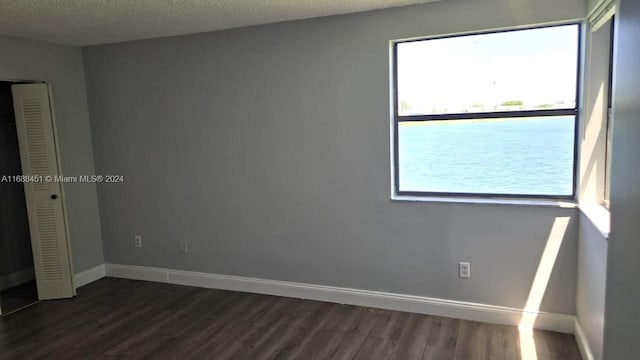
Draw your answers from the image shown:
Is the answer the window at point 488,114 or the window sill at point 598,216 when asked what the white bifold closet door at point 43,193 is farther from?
the window sill at point 598,216

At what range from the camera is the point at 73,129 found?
14.6 feet

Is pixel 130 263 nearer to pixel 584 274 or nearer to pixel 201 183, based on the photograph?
pixel 201 183

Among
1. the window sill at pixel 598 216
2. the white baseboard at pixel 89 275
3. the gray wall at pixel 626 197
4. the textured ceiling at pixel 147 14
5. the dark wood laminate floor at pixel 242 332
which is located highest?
the textured ceiling at pixel 147 14

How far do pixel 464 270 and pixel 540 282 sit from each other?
0.53m

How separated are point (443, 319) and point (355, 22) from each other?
2466mm

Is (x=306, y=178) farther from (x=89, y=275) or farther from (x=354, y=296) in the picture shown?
(x=89, y=275)

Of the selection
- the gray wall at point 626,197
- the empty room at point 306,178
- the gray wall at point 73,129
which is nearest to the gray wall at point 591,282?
the empty room at point 306,178

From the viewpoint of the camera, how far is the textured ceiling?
300 centimetres

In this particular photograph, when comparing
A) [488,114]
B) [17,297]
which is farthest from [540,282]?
[17,297]

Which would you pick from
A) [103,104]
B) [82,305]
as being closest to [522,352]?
[82,305]

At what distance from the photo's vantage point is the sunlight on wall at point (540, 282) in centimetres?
307

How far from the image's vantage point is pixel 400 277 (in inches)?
142

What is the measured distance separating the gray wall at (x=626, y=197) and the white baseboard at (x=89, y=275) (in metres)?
4.54

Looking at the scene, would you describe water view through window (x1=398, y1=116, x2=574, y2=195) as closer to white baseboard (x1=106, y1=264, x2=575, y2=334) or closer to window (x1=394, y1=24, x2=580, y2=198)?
window (x1=394, y1=24, x2=580, y2=198)
